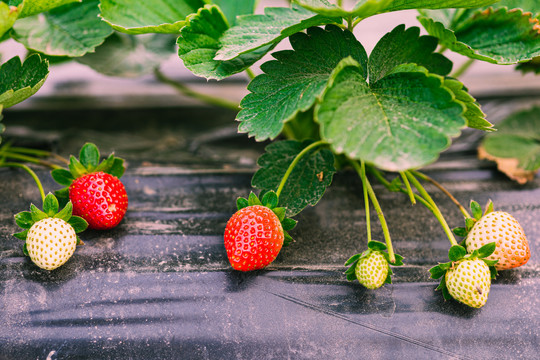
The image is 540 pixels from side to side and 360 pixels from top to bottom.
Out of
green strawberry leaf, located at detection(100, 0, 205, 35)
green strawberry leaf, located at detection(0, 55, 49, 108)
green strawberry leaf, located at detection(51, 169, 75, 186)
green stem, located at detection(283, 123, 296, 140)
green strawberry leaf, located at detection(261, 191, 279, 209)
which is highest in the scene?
green strawberry leaf, located at detection(100, 0, 205, 35)

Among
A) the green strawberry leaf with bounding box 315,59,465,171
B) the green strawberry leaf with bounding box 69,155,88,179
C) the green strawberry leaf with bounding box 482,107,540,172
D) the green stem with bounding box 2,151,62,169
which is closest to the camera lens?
the green strawberry leaf with bounding box 315,59,465,171

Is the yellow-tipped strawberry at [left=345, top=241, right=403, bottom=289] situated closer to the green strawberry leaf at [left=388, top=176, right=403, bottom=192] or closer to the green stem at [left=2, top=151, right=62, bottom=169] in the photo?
the green strawberry leaf at [left=388, top=176, right=403, bottom=192]

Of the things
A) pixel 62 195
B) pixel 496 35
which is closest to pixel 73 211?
pixel 62 195

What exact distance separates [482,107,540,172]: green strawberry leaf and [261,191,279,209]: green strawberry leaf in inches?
23.9

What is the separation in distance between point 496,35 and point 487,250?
1.33 ft

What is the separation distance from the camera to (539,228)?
2.78 ft

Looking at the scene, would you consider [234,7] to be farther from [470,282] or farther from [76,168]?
[470,282]

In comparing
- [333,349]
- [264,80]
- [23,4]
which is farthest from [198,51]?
[333,349]

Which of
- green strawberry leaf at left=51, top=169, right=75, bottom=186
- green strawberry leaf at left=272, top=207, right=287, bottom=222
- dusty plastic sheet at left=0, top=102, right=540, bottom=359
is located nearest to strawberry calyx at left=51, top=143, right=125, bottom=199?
green strawberry leaf at left=51, top=169, right=75, bottom=186

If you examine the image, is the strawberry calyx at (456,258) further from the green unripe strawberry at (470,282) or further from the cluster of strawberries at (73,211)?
the cluster of strawberries at (73,211)

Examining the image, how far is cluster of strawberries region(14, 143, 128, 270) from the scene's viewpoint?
0.68m

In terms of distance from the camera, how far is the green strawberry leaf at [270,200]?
718 millimetres

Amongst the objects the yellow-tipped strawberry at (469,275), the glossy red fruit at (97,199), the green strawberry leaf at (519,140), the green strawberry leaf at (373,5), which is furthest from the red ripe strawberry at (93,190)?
the green strawberry leaf at (519,140)

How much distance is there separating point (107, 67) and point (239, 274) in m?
0.63
